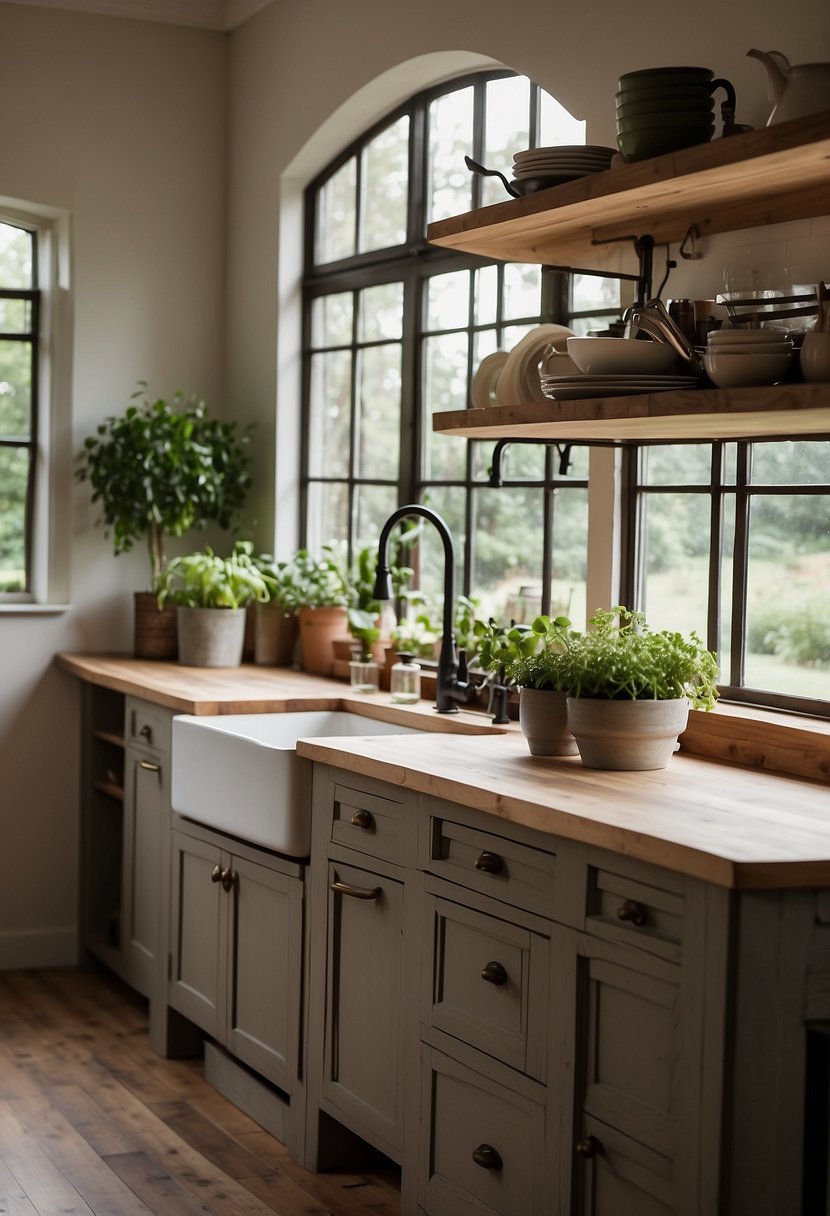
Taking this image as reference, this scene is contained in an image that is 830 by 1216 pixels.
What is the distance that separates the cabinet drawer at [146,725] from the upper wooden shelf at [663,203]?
157 cm

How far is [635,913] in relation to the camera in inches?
87.3

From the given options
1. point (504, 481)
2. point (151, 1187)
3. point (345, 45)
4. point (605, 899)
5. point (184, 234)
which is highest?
point (345, 45)

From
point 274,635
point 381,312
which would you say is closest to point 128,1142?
point 274,635

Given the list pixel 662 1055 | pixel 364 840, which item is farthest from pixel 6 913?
pixel 662 1055

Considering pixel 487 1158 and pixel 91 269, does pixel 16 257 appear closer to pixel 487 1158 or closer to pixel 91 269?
pixel 91 269

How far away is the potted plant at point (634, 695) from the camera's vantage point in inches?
A: 110

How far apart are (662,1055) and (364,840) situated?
3.15ft

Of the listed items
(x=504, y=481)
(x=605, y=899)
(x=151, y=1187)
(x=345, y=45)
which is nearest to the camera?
(x=605, y=899)

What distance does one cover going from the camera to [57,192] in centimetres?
486

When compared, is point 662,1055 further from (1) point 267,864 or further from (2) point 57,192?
(2) point 57,192

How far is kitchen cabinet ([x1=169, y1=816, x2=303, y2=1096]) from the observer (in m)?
3.33

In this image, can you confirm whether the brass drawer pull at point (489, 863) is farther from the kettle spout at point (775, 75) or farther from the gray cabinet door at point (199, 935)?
the kettle spout at point (775, 75)

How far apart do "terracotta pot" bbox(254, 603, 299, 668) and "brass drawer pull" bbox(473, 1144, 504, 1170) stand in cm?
235

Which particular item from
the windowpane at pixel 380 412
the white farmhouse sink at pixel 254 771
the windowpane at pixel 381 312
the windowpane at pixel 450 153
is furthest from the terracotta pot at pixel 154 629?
the windowpane at pixel 450 153
